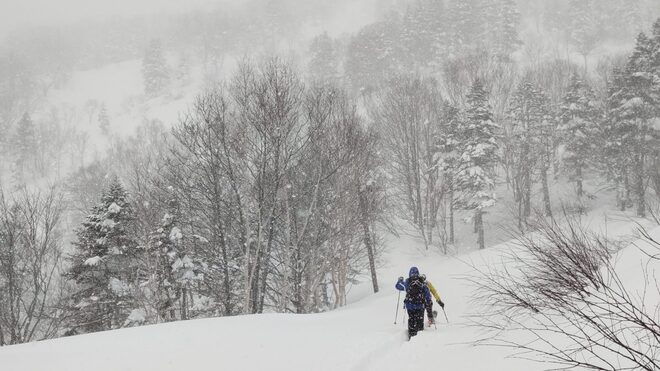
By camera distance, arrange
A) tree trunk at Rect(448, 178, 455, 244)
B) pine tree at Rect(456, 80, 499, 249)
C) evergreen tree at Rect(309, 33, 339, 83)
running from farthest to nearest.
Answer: evergreen tree at Rect(309, 33, 339, 83) → tree trunk at Rect(448, 178, 455, 244) → pine tree at Rect(456, 80, 499, 249)

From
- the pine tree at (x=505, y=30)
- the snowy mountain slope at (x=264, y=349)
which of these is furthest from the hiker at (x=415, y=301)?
the pine tree at (x=505, y=30)

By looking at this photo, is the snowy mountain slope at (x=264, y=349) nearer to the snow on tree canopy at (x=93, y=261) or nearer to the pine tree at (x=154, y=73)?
the snow on tree canopy at (x=93, y=261)

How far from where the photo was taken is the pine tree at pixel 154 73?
3474 inches

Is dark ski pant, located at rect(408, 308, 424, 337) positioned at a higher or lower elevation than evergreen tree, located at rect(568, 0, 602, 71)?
lower

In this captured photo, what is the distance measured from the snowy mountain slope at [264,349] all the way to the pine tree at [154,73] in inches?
3600

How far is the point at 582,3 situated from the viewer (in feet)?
230

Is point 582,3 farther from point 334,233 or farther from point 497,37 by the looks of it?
point 334,233

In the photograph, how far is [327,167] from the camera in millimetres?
16312

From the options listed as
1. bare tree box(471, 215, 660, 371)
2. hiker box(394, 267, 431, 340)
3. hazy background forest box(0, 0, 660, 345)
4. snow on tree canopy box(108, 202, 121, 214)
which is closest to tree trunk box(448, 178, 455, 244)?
hazy background forest box(0, 0, 660, 345)

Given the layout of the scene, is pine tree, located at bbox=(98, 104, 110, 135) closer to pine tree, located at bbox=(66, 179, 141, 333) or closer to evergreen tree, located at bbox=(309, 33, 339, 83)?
evergreen tree, located at bbox=(309, 33, 339, 83)

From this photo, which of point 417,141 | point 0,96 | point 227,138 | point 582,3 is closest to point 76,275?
point 227,138

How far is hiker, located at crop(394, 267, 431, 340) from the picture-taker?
8.88 meters

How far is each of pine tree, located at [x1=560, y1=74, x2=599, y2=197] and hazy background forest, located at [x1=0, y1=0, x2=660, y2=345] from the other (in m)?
0.16

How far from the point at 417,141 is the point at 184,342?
27.7 metres
